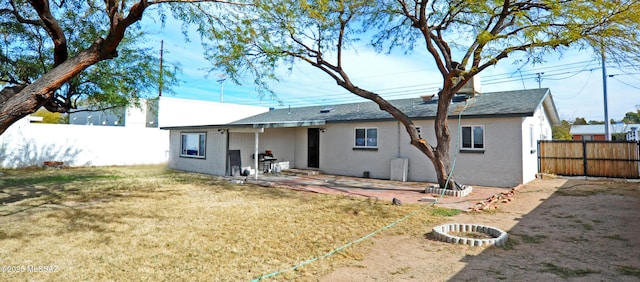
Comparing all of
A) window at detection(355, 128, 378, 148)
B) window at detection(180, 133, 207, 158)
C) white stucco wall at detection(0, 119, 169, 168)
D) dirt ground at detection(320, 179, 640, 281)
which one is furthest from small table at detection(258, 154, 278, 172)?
dirt ground at detection(320, 179, 640, 281)

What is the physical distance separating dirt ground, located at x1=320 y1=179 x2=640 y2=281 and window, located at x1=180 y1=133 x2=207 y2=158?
11.2 metres

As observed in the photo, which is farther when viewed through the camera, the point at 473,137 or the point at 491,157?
the point at 473,137

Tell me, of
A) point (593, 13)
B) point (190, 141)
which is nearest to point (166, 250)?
point (593, 13)

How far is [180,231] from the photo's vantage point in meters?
5.57

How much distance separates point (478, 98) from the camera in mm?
13211

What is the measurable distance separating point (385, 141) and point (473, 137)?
3.14 m

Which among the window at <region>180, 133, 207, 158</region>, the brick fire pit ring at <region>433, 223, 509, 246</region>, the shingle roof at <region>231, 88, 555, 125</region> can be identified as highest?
the shingle roof at <region>231, 88, 555, 125</region>

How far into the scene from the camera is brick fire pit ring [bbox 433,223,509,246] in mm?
4879

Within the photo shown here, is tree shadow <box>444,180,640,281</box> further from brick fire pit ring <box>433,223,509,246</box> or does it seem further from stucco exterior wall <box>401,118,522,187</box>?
stucco exterior wall <box>401,118,522,187</box>

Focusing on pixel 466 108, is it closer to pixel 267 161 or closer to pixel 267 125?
pixel 267 125

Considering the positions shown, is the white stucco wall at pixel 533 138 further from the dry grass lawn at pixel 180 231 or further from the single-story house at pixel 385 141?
the dry grass lawn at pixel 180 231

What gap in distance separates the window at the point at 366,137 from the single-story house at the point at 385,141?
0.13ft

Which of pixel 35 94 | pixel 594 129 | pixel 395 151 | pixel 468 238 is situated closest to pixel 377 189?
pixel 395 151

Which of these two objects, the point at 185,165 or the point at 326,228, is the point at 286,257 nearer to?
the point at 326,228
